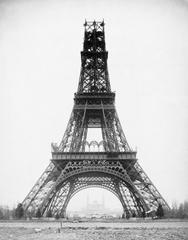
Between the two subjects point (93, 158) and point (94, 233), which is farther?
point (93, 158)

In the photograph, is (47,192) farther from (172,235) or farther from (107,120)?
(172,235)

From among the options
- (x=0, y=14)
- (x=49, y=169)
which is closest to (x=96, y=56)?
(x=49, y=169)

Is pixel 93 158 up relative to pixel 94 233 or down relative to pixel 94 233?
up

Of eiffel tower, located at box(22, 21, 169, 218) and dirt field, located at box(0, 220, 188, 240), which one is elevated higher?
eiffel tower, located at box(22, 21, 169, 218)

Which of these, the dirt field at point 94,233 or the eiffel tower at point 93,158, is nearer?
the dirt field at point 94,233

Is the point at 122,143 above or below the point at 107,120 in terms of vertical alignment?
below

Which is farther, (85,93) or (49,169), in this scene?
(85,93)

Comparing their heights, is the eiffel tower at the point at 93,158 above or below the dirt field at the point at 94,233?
above

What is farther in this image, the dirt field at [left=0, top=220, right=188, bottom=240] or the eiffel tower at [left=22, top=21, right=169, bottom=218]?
the eiffel tower at [left=22, top=21, right=169, bottom=218]
